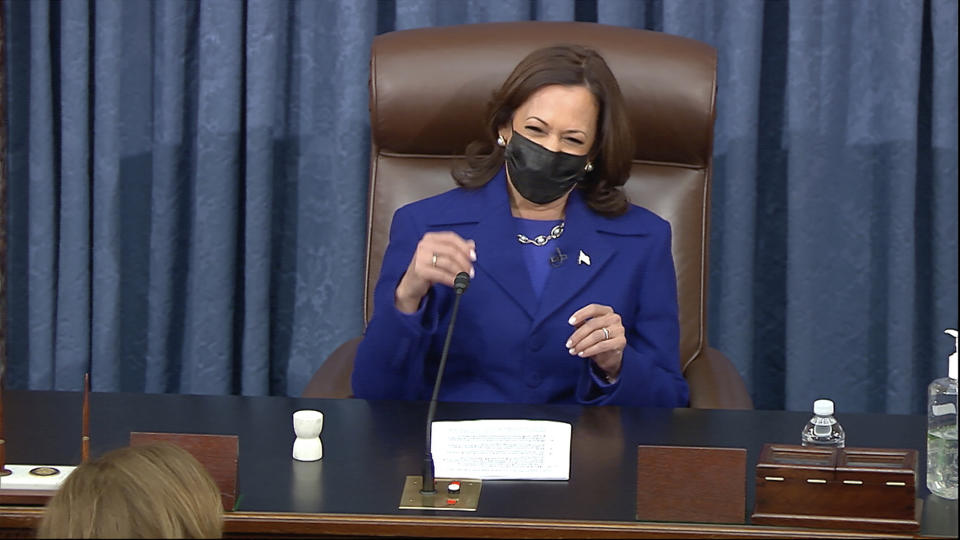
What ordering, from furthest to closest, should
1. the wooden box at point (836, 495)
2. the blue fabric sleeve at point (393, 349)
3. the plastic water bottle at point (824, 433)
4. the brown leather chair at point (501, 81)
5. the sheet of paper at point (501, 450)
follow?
the brown leather chair at point (501, 81) → the blue fabric sleeve at point (393, 349) → the plastic water bottle at point (824, 433) → the sheet of paper at point (501, 450) → the wooden box at point (836, 495)

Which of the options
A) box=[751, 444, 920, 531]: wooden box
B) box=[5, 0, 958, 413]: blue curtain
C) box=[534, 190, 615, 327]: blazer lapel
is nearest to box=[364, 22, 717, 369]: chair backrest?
box=[534, 190, 615, 327]: blazer lapel

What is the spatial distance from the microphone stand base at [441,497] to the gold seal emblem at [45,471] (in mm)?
407

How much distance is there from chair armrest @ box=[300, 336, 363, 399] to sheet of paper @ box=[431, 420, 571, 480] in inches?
20.1

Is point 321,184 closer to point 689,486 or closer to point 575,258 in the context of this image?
point 575,258

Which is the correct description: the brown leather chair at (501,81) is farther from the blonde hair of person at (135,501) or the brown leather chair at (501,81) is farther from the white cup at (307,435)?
the blonde hair of person at (135,501)

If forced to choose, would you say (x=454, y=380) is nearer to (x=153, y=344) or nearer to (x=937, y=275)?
(x=153, y=344)

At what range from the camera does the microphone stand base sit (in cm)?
154

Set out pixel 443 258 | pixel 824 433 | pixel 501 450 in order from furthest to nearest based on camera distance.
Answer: pixel 443 258
pixel 824 433
pixel 501 450

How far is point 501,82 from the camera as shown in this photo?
7.98ft

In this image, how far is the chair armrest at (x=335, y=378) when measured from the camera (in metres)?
2.19

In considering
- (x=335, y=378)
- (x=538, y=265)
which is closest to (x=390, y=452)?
(x=335, y=378)

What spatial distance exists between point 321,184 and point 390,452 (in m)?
1.40

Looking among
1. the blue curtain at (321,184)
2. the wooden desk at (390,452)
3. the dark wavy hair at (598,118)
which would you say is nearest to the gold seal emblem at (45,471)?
the wooden desk at (390,452)

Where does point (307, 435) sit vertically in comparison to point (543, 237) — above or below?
below
